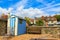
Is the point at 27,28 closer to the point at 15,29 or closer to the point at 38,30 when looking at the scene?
the point at 38,30

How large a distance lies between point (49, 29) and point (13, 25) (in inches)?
231

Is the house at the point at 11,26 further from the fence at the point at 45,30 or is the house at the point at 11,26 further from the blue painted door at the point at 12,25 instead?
the fence at the point at 45,30

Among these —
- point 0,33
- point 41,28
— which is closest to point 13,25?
point 0,33

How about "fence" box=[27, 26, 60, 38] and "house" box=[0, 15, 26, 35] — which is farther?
"fence" box=[27, 26, 60, 38]

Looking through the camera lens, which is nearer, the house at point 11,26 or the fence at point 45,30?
the house at point 11,26

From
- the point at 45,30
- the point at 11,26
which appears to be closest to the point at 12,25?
the point at 11,26

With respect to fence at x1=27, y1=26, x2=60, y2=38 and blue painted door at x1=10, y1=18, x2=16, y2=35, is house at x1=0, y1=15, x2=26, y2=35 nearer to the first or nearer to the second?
blue painted door at x1=10, y1=18, x2=16, y2=35

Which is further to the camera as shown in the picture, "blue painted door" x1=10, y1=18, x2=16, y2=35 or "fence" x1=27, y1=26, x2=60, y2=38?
"fence" x1=27, y1=26, x2=60, y2=38

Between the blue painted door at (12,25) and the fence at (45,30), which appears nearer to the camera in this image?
the blue painted door at (12,25)

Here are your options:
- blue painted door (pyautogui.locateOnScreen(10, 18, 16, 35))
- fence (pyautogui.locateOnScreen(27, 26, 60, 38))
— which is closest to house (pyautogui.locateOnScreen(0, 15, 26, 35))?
blue painted door (pyautogui.locateOnScreen(10, 18, 16, 35))

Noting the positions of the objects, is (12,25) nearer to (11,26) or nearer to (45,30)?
(11,26)

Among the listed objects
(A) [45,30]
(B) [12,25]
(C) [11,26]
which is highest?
(B) [12,25]

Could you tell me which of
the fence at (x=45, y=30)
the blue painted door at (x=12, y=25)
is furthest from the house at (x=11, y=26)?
the fence at (x=45, y=30)

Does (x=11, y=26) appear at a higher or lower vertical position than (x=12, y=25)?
lower
